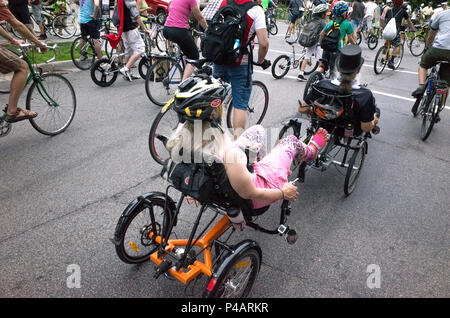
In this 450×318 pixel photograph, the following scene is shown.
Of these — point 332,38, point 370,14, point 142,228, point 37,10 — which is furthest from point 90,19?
point 370,14

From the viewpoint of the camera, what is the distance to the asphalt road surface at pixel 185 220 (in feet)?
8.24

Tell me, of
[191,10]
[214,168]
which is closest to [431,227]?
[214,168]

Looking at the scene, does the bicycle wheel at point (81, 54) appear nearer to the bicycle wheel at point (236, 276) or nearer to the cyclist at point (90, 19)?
the cyclist at point (90, 19)

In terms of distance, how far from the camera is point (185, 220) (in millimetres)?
3186

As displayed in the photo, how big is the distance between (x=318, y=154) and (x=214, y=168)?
1.90m

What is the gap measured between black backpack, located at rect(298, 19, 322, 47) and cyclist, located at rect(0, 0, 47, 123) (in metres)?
5.47

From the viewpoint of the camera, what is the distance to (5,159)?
158 inches

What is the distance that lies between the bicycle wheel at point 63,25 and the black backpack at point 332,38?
9188 millimetres

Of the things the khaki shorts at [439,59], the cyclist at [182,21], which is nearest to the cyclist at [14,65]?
the cyclist at [182,21]

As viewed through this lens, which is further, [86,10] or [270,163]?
[86,10]

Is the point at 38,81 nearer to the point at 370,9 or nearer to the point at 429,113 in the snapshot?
the point at 429,113

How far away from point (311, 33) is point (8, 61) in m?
6.00

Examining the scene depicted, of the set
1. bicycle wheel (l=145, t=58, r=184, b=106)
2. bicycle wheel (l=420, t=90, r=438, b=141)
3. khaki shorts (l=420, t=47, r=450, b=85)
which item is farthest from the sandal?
khaki shorts (l=420, t=47, r=450, b=85)
